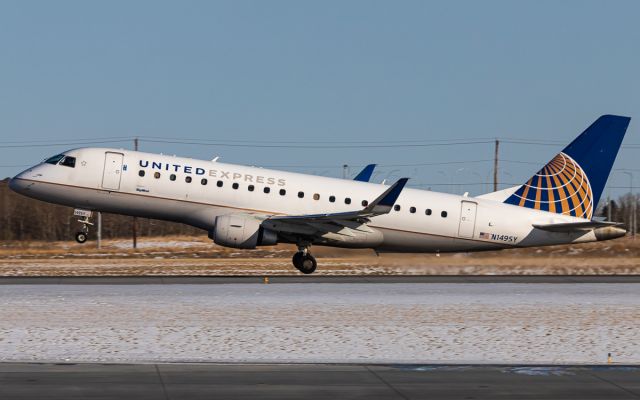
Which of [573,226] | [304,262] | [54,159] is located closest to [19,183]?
[54,159]

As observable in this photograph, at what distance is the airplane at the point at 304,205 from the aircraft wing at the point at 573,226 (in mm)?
43

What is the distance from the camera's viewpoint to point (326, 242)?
37188 mm

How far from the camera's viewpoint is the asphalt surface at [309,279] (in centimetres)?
3061

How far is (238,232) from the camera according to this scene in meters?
35.1

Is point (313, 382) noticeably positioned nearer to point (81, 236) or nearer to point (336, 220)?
point (336, 220)

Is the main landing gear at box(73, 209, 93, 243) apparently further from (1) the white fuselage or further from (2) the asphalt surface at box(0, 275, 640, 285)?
(2) the asphalt surface at box(0, 275, 640, 285)

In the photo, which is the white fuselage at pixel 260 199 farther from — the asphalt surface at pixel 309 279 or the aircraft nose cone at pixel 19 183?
the asphalt surface at pixel 309 279

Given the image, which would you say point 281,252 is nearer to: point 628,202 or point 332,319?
point 332,319

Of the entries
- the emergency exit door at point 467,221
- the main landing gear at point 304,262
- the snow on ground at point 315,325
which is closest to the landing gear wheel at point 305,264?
the main landing gear at point 304,262

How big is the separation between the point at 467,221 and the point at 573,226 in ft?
12.3

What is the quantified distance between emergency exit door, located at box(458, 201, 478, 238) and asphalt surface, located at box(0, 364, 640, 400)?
70.7 ft

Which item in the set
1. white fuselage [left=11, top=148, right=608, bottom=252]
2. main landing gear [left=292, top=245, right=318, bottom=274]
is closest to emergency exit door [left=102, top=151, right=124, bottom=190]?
white fuselage [left=11, top=148, right=608, bottom=252]

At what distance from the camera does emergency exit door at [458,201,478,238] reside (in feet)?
124

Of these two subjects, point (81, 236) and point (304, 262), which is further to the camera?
point (304, 262)
